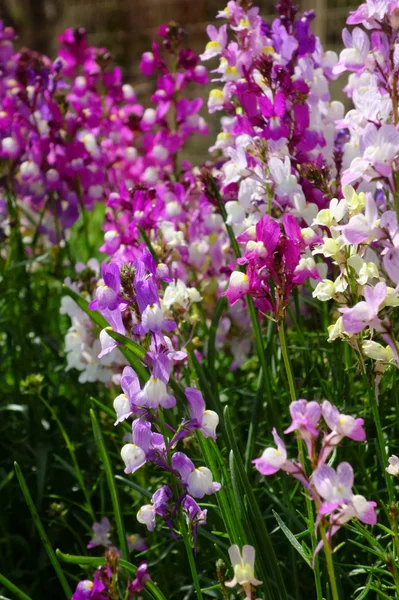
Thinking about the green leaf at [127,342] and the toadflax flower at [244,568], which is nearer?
the toadflax flower at [244,568]

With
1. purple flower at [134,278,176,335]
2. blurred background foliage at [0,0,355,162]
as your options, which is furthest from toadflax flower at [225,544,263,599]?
blurred background foliage at [0,0,355,162]

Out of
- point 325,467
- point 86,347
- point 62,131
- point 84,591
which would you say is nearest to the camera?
point 325,467

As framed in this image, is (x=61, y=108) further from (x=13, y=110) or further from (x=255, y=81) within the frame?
(x=255, y=81)

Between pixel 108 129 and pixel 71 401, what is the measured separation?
1034mm

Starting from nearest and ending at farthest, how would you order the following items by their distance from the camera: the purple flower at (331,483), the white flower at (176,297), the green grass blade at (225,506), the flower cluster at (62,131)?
the purple flower at (331,483), the green grass blade at (225,506), the white flower at (176,297), the flower cluster at (62,131)

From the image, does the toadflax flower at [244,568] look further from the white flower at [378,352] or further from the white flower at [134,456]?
the white flower at [378,352]

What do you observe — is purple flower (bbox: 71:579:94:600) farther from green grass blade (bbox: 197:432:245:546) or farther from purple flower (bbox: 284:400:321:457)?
purple flower (bbox: 284:400:321:457)

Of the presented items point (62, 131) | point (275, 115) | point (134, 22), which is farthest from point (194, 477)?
point (134, 22)

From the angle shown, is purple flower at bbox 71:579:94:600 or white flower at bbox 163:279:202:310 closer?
purple flower at bbox 71:579:94:600

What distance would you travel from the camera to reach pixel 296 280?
125cm

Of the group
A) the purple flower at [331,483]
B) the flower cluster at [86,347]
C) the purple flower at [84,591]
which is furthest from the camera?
the flower cluster at [86,347]

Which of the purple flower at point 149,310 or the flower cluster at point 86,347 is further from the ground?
the purple flower at point 149,310

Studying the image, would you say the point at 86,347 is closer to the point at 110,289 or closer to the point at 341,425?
the point at 110,289

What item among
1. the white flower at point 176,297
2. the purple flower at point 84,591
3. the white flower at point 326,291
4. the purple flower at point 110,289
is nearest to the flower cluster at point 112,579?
the purple flower at point 84,591
